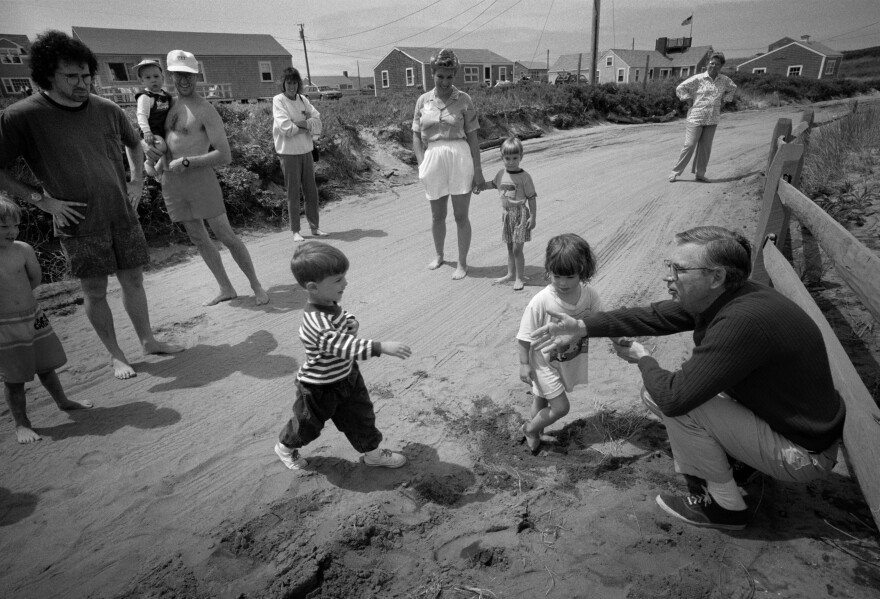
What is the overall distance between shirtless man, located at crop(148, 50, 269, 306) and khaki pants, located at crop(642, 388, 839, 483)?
422 centimetres

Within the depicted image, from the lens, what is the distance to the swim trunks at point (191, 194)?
463 cm

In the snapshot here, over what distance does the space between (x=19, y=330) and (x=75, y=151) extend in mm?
1287

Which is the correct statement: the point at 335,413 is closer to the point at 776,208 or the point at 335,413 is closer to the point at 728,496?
the point at 728,496

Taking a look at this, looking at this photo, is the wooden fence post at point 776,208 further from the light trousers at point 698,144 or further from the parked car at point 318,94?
the parked car at point 318,94

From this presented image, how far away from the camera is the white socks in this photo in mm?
2320

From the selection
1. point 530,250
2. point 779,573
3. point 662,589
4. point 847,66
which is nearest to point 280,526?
point 662,589

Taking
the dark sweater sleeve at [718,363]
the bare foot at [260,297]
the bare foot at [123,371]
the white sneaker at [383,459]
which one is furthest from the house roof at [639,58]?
the white sneaker at [383,459]

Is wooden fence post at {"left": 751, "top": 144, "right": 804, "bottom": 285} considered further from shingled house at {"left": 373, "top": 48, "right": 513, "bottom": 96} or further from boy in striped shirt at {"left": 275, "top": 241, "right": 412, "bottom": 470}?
shingled house at {"left": 373, "top": 48, "right": 513, "bottom": 96}

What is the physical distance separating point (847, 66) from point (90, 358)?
96105 mm

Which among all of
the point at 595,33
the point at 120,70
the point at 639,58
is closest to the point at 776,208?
the point at 595,33

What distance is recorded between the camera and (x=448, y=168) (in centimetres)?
524

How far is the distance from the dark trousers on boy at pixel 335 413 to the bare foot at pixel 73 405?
181cm

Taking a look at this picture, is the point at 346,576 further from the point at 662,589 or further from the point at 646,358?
the point at 646,358

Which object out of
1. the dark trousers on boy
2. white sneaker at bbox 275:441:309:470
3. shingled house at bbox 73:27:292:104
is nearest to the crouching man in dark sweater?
the dark trousers on boy
